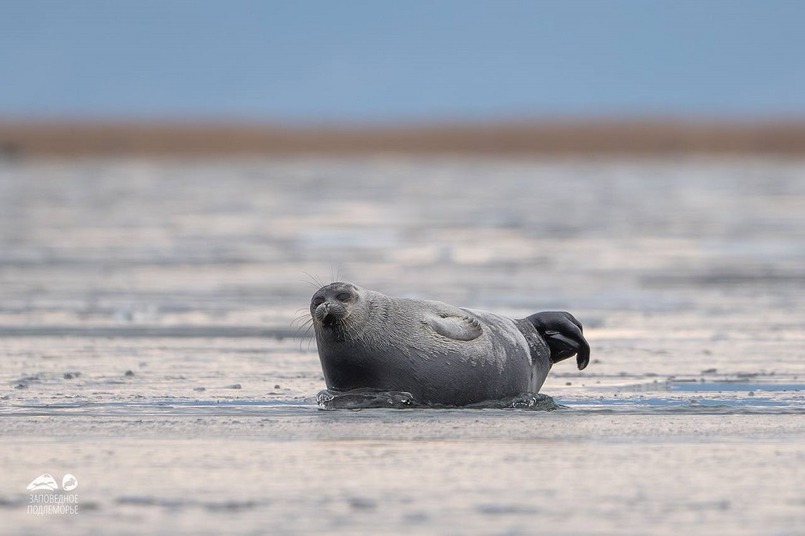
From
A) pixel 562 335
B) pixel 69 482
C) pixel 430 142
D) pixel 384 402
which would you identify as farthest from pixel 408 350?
pixel 430 142

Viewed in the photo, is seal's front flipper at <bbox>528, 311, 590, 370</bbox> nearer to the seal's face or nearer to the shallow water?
the shallow water

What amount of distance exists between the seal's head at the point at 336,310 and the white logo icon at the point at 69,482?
6.90 feet

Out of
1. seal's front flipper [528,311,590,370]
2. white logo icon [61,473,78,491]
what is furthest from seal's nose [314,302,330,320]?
white logo icon [61,473,78,491]

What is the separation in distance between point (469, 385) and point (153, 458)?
80.8 inches

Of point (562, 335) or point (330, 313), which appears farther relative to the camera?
point (562, 335)

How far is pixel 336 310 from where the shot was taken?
8.74 m

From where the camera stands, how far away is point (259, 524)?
6.04m

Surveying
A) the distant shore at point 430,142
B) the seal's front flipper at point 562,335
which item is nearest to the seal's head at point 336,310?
the seal's front flipper at point 562,335

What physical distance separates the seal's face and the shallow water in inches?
18.2

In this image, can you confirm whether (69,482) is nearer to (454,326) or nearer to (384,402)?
(384,402)

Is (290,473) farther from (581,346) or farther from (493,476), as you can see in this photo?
(581,346)

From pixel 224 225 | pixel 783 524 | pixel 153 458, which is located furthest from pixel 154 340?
pixel 224 225

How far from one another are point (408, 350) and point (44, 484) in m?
2.52

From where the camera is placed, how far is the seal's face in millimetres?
8734
